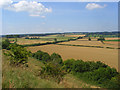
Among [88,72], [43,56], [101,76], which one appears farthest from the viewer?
[43,56]

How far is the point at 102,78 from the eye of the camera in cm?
1354

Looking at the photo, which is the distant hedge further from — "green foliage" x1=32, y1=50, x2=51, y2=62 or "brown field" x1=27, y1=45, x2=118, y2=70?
"brown field" x1=27, y1=45, x2=118, y2=70

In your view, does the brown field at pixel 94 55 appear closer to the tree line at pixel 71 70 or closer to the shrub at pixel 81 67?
the shrub at pixel 81 67

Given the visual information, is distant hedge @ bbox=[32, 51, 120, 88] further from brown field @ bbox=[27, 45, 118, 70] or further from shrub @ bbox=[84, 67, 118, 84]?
brown field @ bbox=[27, 45, 118, 70]

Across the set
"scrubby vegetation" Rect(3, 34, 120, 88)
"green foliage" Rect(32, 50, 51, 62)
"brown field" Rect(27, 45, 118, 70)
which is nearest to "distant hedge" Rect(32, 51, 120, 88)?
"scrubby vegetation" Rect(3, 34, 120, 88)

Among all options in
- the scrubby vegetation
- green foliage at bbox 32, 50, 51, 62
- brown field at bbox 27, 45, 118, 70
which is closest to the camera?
the scrubby vegetation

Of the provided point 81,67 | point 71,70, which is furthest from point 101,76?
point 71,70

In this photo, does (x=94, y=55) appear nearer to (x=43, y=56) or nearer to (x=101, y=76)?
(x=43, y=56)

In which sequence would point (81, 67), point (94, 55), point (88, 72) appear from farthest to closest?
point (94, 55), point (81, 67), point (88, 72)

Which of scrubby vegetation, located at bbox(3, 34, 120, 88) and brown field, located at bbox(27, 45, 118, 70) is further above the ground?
scrubby vegetation, located at bbox(3, 34, 120, 88)

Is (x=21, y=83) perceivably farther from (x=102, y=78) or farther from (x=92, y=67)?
(x=92, y=67)

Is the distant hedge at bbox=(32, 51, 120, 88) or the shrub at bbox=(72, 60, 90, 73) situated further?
the shrub at bbox=(72, 60, 90, 73)

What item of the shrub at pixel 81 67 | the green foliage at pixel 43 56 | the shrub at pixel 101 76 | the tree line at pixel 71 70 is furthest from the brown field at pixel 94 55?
the shrub at pixel 101 76

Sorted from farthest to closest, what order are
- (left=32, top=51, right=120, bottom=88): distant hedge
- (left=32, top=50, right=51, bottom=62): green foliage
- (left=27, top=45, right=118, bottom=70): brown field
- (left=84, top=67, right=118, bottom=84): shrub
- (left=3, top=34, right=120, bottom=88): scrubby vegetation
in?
(left=27, top=45, right=118, bottom=70): brown field
(left=32, top=50, right=51, bottom=62): green foliage
(left=84, top=67, right=118, bottom=84): shrub
(left=32, top=51, right=120, bottom=88): distant hedge
(left=3, top=34, right=120, bottom=88): scrubby vegetation
